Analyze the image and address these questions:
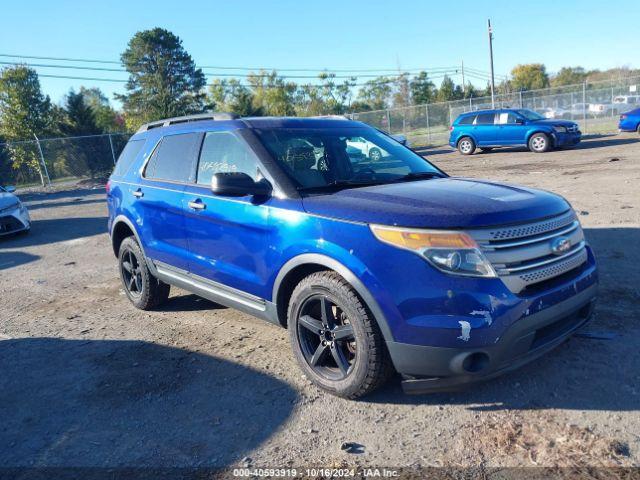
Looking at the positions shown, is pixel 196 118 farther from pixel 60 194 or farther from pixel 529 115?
pixel 60 194

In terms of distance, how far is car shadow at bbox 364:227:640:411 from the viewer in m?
3.16

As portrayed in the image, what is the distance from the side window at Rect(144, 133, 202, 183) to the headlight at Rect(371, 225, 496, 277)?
2420 mm

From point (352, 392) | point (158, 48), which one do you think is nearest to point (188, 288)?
point (352, 392)

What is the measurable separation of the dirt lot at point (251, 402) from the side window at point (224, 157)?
1458 mm

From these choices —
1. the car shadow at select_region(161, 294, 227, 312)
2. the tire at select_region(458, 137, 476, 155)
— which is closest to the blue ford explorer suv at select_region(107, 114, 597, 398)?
the car shadow at select_region(161, 294, 227, 312)

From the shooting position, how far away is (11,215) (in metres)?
10.6

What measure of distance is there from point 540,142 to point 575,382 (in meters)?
18.0

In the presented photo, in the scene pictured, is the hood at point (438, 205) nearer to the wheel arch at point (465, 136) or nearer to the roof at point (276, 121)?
the roof at point (276, 121)

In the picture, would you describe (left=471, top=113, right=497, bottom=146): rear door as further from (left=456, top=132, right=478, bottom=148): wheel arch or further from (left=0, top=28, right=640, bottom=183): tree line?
(left=0, top=28, right=640, bottom=183): tree line

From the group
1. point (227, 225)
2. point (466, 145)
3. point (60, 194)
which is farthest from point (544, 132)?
point (60, 194)

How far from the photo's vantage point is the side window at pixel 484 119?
2080 cm

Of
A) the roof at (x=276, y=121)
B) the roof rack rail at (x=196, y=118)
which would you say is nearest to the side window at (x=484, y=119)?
the roof at (x=276, y=121)

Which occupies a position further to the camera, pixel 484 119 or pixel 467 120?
pixel 467 120

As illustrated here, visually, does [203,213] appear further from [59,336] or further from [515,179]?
[515,179]
